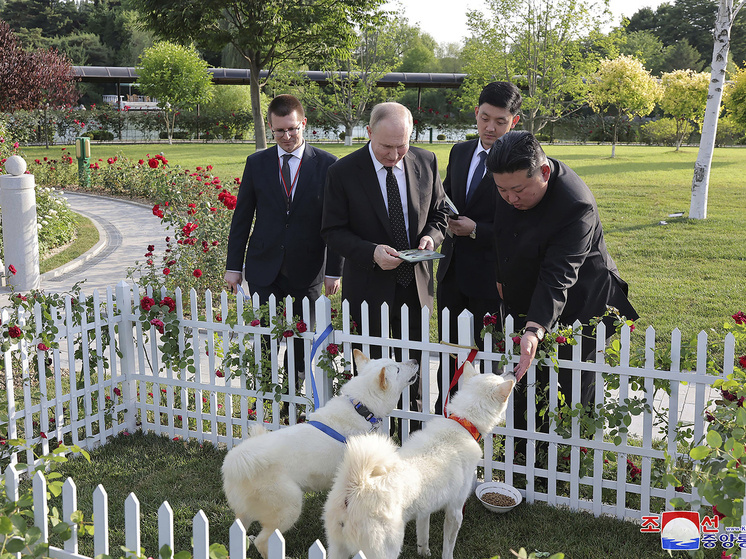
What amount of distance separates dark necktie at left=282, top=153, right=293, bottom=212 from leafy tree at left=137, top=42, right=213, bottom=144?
34902 mm

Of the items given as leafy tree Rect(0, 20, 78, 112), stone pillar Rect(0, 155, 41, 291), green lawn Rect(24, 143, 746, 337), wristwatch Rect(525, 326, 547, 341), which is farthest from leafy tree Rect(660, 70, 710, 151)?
wristwatch Rect(525, 326, 547, 341)

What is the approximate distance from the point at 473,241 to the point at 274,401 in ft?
5.43

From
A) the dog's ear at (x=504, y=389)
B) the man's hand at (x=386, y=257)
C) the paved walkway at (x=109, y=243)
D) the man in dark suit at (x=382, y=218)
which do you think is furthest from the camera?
the paved walkway at (x=109, y=243)

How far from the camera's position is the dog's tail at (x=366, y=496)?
2.71 metres

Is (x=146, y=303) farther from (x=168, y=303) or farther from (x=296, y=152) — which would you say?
(x=296, y=152)

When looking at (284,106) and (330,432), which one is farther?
(284,106)

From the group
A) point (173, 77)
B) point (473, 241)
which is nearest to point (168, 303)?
point (473, 241)

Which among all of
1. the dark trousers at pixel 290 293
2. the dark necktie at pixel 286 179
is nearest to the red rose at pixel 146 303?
the dark trousers at pixel 290 293

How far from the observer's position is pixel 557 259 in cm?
341

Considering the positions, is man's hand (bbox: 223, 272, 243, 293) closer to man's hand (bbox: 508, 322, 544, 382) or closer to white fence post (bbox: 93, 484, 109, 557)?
man's hand (bbox: 508, 322, 544, 382)

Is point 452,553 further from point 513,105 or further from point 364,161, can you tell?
point 513,105

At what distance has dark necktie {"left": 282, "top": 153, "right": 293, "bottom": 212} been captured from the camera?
185 inches

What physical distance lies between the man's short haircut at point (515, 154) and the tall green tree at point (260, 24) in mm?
14951

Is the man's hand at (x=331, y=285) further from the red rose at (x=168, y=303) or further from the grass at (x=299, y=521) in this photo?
the grass at (x=299, y=521)
